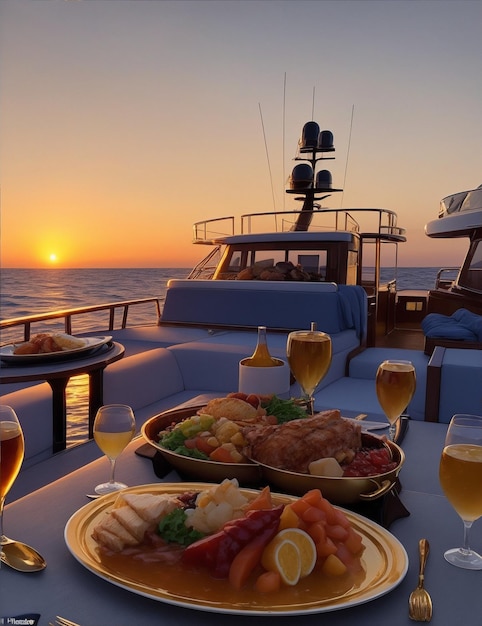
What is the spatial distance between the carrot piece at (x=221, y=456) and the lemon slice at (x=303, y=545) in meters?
0.39

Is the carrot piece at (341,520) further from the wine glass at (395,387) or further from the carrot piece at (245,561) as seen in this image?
the wine glass at (395,387)

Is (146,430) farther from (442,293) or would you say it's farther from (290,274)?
(442,293)

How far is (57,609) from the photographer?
78 centimetres

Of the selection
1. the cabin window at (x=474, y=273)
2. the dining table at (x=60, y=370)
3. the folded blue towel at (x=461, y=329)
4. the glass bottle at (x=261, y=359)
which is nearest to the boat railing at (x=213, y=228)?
the cabin window at (x=474, y=273)

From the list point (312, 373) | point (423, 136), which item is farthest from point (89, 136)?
point (312, 373)

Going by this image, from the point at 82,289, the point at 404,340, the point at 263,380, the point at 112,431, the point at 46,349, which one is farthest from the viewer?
the point at 82,289

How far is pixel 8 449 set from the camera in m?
1.07

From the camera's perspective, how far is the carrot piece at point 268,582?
795 millimetres

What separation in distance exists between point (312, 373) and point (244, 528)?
39.5 inches

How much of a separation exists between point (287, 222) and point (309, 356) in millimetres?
10019

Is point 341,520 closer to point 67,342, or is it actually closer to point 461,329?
point 67,342

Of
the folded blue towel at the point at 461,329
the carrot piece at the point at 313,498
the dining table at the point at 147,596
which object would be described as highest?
the carrot piece at the point at 313,498

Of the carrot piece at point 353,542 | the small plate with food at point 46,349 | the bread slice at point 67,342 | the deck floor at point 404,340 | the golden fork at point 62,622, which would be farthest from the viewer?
the deck floor at point 404,340

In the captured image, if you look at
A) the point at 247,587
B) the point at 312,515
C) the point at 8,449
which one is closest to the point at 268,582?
the point at 247,587
